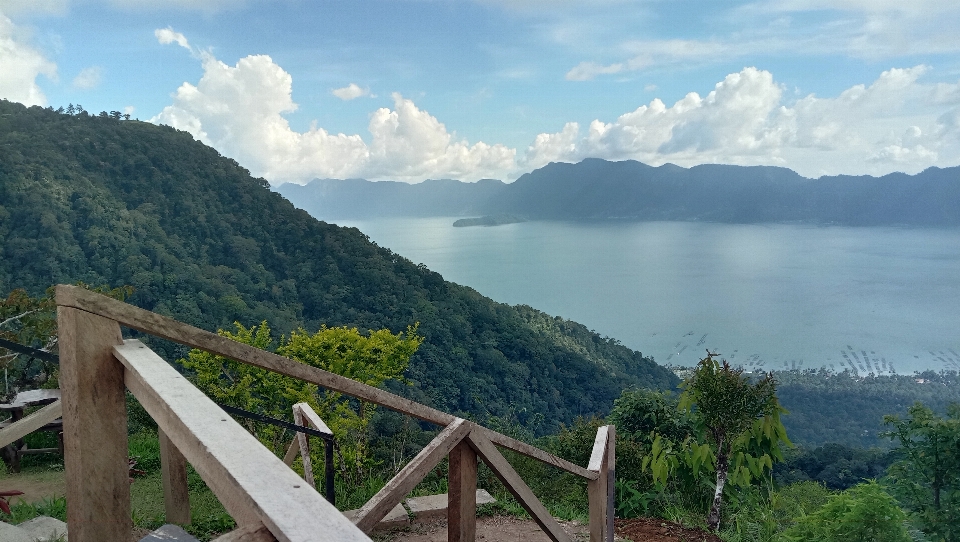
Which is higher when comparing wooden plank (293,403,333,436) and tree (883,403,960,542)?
wooden plank (293,403,333,436)

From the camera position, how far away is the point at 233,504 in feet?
1.96

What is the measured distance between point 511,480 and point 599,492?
0.79 meters

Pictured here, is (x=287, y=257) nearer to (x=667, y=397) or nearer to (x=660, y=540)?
(x=667, y=397)

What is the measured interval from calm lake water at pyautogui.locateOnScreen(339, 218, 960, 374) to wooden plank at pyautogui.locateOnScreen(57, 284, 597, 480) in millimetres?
62677

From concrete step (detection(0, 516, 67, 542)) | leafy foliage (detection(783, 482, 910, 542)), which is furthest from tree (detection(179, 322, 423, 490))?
leafy foliage (detection(783, 482, 910, 542))

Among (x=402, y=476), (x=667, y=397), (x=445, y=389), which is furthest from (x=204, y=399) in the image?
(x=445, y=389)

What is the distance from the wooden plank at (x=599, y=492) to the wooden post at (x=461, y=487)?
32.3 inches

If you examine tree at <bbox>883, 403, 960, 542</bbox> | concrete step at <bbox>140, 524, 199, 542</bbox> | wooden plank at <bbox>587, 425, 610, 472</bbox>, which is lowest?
tree at <bbox>883, 403, 960, 542</bbox>

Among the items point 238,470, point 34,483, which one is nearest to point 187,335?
point 238,470

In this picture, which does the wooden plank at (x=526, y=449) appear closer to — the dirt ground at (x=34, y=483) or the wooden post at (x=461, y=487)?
the wooden post at (x=461, y=487)

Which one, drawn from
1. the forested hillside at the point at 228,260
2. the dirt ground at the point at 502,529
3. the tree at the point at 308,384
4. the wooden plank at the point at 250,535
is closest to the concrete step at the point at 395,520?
the dirt ground at the point at 502,529

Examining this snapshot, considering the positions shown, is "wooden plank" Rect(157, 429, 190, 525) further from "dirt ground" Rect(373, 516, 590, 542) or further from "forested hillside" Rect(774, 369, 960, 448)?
"forested hillside" Rect(774, 369, 960, 448)

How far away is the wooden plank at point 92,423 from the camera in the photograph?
0.94 meters

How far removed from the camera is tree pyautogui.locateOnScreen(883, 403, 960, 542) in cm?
1027
